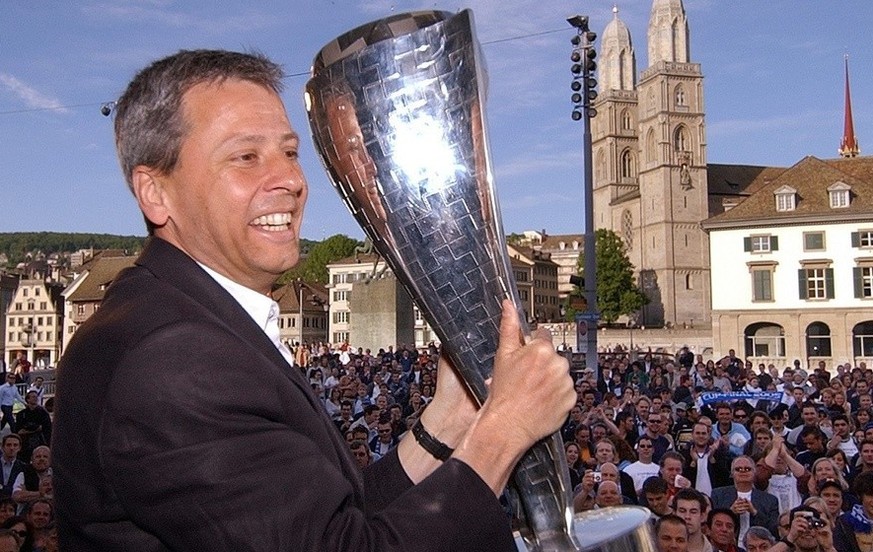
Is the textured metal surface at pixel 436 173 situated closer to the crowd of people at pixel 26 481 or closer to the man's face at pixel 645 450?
the crowd of people at pixel 26 481

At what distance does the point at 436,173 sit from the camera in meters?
1.79

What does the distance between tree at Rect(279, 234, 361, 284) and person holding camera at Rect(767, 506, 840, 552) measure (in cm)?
10075

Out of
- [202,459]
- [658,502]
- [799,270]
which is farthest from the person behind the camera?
[799,270]

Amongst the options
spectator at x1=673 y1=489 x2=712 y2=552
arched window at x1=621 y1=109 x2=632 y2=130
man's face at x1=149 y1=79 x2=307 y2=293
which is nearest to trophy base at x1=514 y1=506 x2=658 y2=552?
man's face at x1=149 y1=79 x2=307 y2=293

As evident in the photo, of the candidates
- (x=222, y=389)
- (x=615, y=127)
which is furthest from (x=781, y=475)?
(x=615, y=127)

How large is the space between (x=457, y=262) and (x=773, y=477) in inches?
308

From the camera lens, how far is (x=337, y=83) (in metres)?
1.79

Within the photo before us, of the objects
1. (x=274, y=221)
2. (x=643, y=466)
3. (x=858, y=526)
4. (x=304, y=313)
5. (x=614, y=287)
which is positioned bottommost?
(x=858, y=526)

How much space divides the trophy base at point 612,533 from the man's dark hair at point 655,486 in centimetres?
589

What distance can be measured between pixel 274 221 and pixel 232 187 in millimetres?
105

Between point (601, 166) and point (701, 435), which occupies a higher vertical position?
point (601, 166)

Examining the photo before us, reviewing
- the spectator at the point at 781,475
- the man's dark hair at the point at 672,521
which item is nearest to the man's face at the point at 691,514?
the man's dark hair at the point at 672,521

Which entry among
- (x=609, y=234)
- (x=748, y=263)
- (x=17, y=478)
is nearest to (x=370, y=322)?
(x=17, y=478)

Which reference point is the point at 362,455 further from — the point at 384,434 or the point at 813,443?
the point at 813,443
